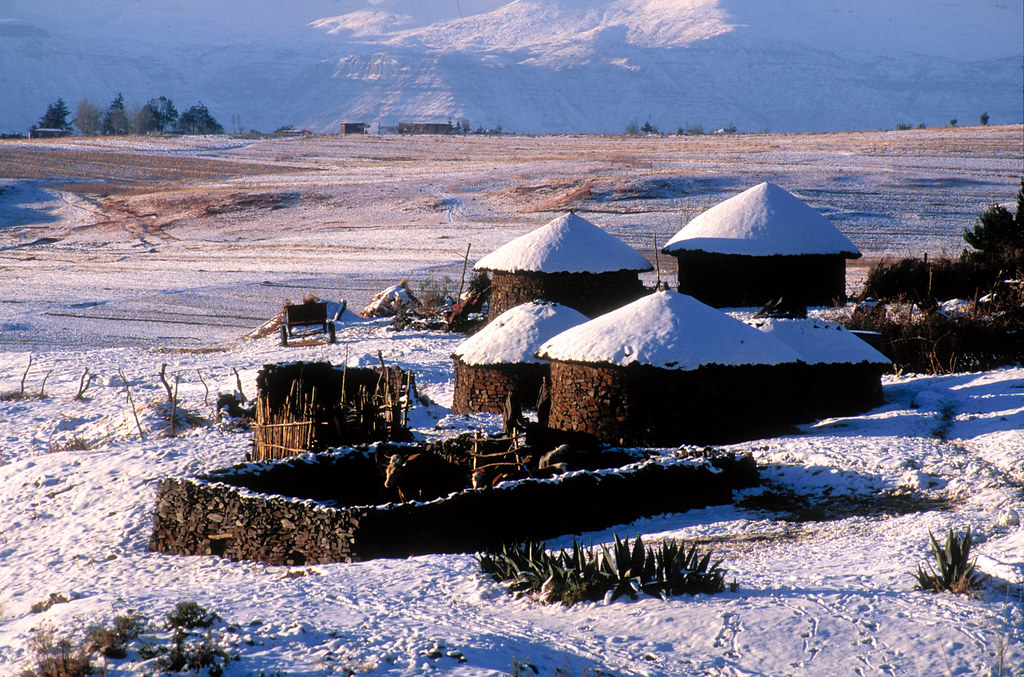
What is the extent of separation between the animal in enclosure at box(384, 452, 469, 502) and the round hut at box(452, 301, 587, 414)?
177 inches

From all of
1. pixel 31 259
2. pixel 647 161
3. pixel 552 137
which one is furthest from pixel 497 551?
pixel 552 137

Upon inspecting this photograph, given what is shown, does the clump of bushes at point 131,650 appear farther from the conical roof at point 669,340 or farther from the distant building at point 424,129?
the distant building at point 424,129

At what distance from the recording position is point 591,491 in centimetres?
1076

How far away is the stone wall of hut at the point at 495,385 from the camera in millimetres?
17062

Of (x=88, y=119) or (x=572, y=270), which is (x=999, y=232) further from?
(x=88, y=119)

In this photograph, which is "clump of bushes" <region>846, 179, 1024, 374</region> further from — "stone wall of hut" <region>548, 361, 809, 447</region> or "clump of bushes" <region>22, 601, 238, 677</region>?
"clump of bushes" <region>22, 601, 238, 677</region>

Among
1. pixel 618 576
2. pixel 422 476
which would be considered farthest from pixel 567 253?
pixel 618 576

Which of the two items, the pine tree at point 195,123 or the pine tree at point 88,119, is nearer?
the pine tree at point 88,119

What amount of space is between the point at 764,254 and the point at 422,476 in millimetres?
10096

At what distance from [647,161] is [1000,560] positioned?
68.2 m

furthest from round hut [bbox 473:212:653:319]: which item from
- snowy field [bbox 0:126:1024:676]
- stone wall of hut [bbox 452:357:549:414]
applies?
stone wall of hut [bbox 452:357:549:414]

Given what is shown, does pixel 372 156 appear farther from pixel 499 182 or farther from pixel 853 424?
pixel 853 424

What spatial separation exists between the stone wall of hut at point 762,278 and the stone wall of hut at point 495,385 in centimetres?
514

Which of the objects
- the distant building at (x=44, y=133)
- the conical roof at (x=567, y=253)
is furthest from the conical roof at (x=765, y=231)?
the distant building at (x=44, y=133)
